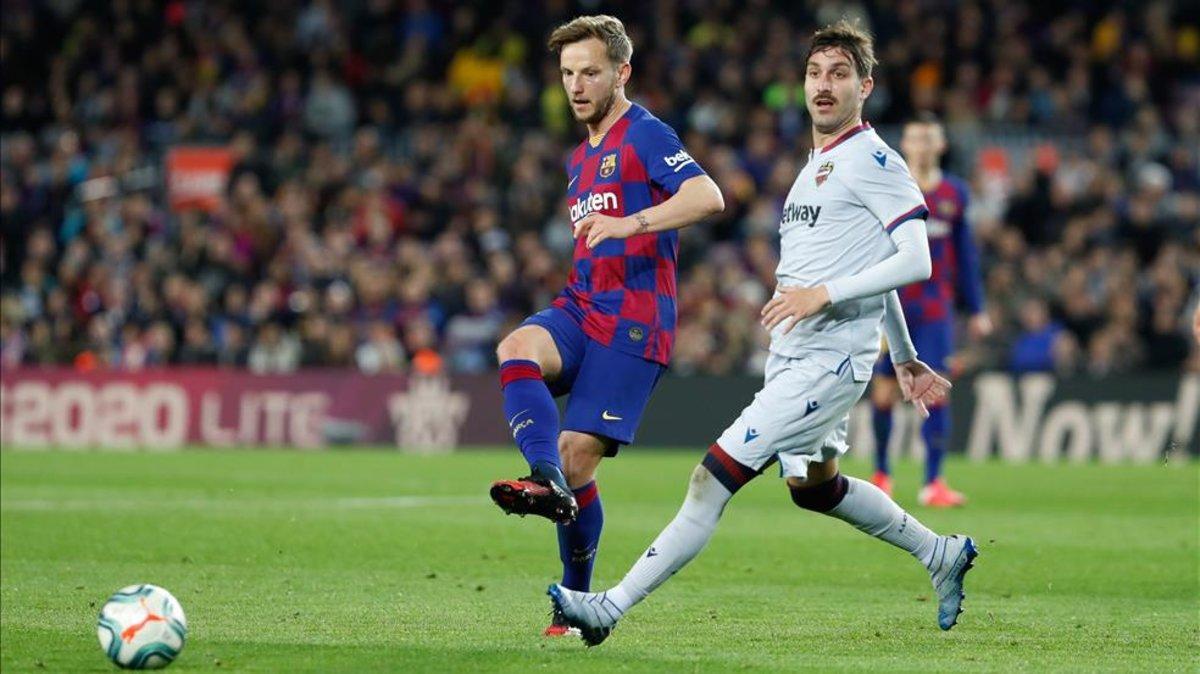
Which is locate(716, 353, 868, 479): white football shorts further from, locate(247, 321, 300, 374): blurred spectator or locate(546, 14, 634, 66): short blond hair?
locate(247, 321, 300, 374): blurred spectator

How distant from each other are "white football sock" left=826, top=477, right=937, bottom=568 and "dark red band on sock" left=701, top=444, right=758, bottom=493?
29.6 inches

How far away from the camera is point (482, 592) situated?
29.5 feet

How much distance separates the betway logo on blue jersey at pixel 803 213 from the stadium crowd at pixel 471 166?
46.3 ft

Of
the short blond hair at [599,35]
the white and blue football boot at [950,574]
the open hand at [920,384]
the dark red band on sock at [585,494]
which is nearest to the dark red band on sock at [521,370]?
the dark red band on sock at [585,494]

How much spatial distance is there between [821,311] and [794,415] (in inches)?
16.1

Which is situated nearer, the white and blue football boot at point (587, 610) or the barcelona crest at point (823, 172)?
the white and blue football boot at point (587, 610)

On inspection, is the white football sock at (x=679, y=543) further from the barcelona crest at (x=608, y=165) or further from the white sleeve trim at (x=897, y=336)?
the barcelona crest at (x=608, y=165)

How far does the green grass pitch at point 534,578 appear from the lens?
6957 mm

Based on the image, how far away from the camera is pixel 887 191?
7277 millimetres

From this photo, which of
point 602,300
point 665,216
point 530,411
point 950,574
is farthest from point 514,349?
point 950,574

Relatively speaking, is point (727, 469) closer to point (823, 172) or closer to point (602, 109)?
point (823, 172)

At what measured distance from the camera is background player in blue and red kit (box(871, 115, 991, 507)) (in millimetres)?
13859

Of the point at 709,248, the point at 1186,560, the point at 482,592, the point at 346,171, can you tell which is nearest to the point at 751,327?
the point at 709,248

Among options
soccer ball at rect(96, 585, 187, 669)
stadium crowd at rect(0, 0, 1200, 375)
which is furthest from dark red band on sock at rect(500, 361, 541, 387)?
stadium crowd at rect(0, 0, 1200, 375)
